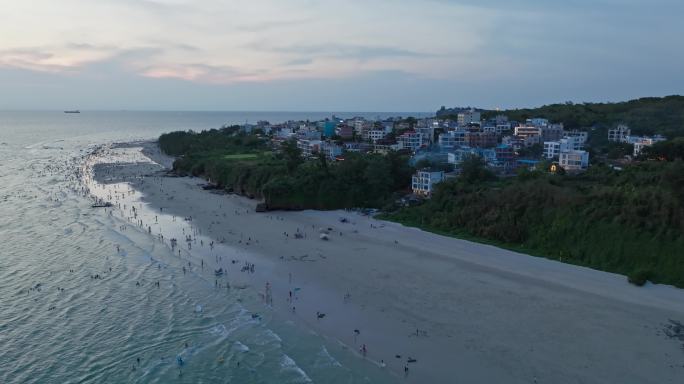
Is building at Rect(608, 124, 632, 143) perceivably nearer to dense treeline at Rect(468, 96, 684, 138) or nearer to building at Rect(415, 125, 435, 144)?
dense treeline at Rect(468, 96, 684, 138)

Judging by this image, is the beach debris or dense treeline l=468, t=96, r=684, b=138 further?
dense treeline l=468, t=96, r=684, b=138

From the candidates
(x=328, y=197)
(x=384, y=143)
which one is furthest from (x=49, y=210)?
(x=384, y=143)

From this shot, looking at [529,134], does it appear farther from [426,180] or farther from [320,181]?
[320,181]

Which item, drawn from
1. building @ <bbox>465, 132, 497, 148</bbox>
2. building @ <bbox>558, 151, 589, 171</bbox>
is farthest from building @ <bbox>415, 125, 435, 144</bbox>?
building @ <bbox>558, 151, 589, 171</bbox>

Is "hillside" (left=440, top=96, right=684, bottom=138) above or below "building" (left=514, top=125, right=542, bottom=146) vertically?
above

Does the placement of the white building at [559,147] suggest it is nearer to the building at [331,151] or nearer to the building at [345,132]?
the building at [331,151]

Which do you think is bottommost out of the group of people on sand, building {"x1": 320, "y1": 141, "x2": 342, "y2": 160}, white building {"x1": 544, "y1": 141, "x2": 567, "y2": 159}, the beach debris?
the group of people on sand

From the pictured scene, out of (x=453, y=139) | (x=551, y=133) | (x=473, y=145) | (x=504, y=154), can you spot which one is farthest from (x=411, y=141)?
(x=551, y=133)
